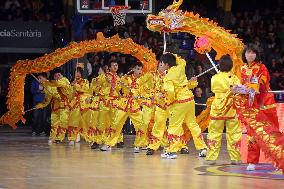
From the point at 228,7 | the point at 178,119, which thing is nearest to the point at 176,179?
the point at 178,119

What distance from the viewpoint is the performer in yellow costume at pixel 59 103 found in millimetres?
19797

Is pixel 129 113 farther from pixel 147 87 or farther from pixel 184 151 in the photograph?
pixel 184 151

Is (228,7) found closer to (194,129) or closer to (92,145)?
(92,145)

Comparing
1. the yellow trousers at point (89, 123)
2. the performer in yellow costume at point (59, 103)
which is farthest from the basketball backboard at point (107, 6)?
the yellow trousers at point (89, 123)

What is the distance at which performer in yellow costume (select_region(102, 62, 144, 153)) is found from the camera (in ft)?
57.1

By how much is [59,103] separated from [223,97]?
7183mm

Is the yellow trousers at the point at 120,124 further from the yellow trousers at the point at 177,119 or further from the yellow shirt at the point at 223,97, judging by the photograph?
the yellow shirt at the point at 223,97

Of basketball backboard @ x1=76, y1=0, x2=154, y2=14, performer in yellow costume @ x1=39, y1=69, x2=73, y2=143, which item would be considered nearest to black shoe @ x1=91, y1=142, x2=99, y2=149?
performer in yellow costume @ x1=39, y1=69, x2=73, y2=143

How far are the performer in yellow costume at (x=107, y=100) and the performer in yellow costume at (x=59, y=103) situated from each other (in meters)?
1.64

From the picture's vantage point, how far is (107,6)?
21.0m

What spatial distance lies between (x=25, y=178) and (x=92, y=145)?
6.38 m

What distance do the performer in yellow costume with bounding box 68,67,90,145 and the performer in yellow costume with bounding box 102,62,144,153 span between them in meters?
1.60

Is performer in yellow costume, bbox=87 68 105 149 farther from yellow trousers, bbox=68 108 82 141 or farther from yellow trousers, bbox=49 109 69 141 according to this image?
yellow trousers, bbox=49 109 69 141

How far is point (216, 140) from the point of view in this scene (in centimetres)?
1398
